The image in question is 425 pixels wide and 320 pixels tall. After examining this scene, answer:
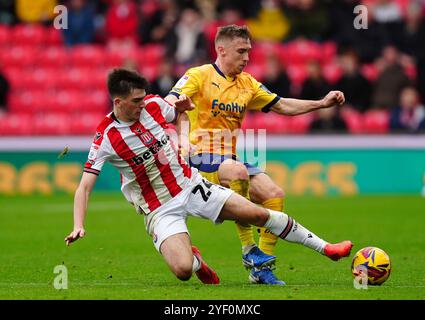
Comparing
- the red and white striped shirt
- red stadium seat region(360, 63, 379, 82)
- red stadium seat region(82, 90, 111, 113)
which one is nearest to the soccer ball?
the red and white striped shirt

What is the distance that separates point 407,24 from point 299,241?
550 inches

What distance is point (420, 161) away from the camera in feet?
63.4

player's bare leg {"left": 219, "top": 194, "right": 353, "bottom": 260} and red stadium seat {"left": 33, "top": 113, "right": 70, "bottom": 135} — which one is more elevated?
player's bare leg {"left": 219, "top": 194, "right": 353, "bottom": 260}

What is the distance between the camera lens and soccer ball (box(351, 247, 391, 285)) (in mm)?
8836

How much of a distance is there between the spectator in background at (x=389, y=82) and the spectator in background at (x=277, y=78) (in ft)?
6.47

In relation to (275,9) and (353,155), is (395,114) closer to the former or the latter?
(353,155)

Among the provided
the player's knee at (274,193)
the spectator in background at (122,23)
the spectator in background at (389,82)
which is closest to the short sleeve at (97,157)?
the player's knee at (274,193)

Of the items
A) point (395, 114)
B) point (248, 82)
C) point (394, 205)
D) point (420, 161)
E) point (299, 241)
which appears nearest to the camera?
point (299, 241)

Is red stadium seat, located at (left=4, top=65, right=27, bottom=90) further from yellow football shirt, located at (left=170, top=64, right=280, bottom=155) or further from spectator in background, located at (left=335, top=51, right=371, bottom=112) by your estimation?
yellow football shirt, located at (left=170, top=64, right=280, bottom=155)

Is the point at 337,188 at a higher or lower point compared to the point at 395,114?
lower

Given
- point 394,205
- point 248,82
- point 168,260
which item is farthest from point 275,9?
point 168,260

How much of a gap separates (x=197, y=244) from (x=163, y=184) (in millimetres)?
4183

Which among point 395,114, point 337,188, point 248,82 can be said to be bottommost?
point 337,188

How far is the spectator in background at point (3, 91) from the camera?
2202 cm
